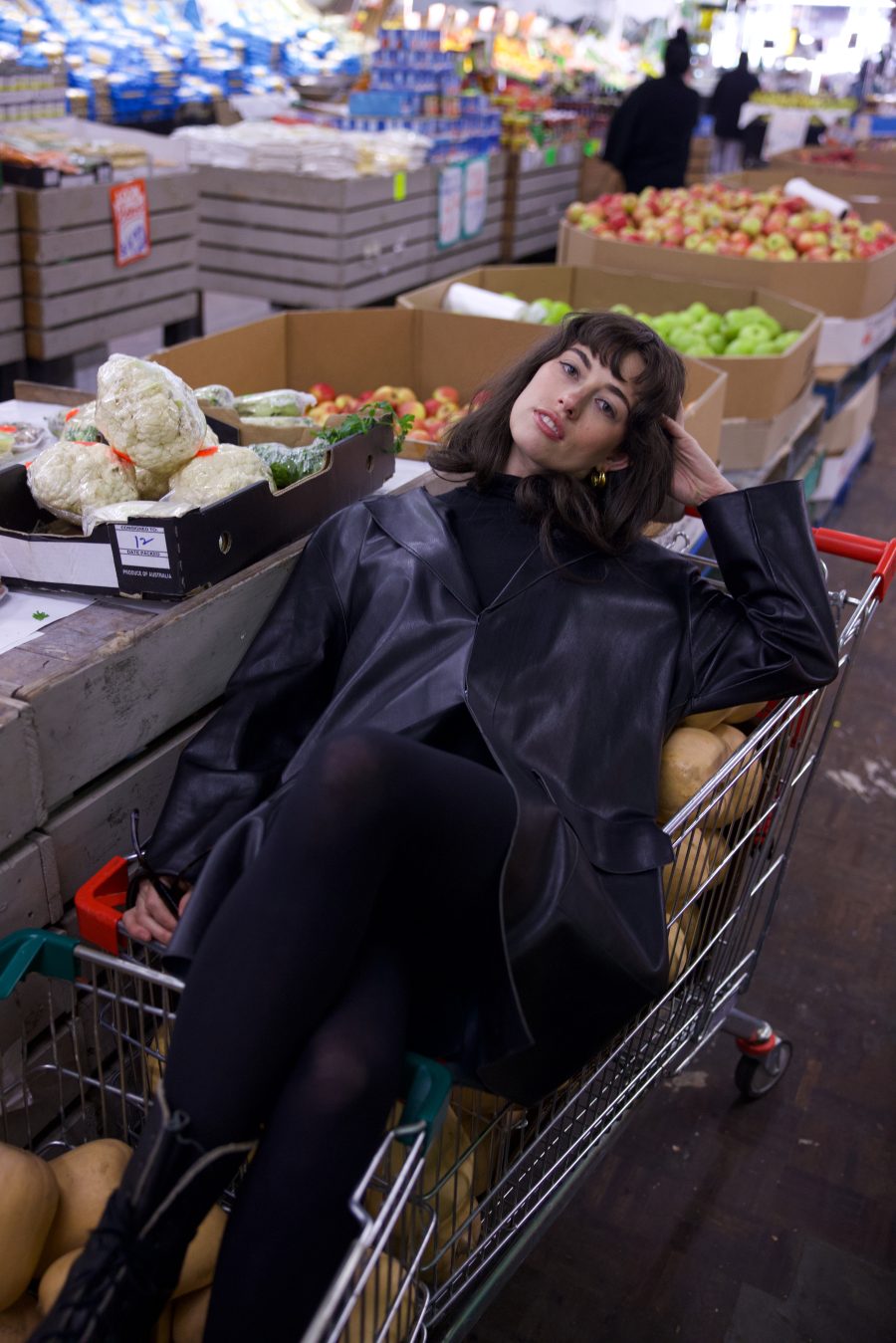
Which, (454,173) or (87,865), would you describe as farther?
(454,173)

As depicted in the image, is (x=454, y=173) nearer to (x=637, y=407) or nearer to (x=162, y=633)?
(x=637, y=407)

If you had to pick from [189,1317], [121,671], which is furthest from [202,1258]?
[121,671]

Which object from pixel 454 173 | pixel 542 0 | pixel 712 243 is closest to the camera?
pixel 712 243

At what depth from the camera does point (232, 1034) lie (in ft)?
3.93

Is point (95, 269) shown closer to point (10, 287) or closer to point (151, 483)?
point (10, 287)

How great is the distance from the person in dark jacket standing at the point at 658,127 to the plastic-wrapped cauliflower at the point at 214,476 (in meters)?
5.97

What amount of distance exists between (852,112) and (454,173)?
8205 mm

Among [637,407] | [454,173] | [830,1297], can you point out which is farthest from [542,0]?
[830,1297]

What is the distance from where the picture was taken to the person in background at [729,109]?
33.0ft

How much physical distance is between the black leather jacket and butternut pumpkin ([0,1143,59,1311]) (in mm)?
426

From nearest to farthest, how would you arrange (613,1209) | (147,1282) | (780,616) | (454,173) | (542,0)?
(147,1282) < (780,616) < (613,1209) < (454,173) < (542,0)

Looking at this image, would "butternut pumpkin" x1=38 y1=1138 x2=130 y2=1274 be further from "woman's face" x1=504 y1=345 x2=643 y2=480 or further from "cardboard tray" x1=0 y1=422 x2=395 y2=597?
"woman's face" x1=504 y1=345 x2=643 y2=480

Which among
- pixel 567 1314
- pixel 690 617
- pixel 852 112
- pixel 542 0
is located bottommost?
pixel 567 1314

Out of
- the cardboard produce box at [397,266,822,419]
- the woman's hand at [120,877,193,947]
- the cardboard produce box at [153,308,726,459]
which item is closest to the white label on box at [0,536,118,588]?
the woman's hand at [120,877,193,947]
